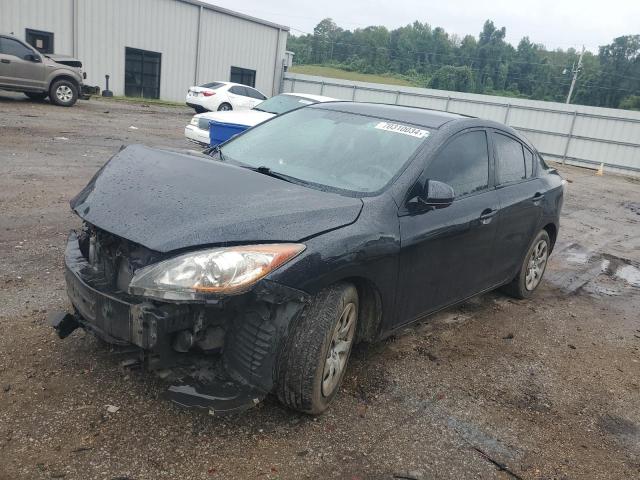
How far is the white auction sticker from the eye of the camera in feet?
12.7

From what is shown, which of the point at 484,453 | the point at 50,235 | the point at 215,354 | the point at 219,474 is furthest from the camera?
the point at 50,235

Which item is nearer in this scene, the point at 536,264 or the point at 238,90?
the point at 536,264

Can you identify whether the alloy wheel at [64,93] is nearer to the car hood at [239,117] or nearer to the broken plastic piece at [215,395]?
the car hood at [239,117]

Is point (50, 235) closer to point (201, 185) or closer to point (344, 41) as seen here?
point (201, 185)

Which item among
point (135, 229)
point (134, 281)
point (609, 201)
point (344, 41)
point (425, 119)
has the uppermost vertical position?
point (344, 41)

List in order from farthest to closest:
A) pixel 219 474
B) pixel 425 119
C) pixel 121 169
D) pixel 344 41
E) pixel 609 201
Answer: pixel 344 41 < pixel 609 201 < pixel 425 119 < pixel 121 169 < pixel 219 474

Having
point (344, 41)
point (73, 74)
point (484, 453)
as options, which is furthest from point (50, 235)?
point (344, 41)

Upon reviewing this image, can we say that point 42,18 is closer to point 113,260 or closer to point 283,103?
point 283,103

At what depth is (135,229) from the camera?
2.70 meters

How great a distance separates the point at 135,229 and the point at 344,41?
91.7m

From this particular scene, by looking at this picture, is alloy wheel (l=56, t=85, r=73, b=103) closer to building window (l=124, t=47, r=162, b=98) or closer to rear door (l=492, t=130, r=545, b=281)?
building window (l=124, t=47, r=162, b=98)

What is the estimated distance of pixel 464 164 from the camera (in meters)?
4.12

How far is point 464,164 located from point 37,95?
51.5ft

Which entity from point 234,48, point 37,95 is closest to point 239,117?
point 37,95
